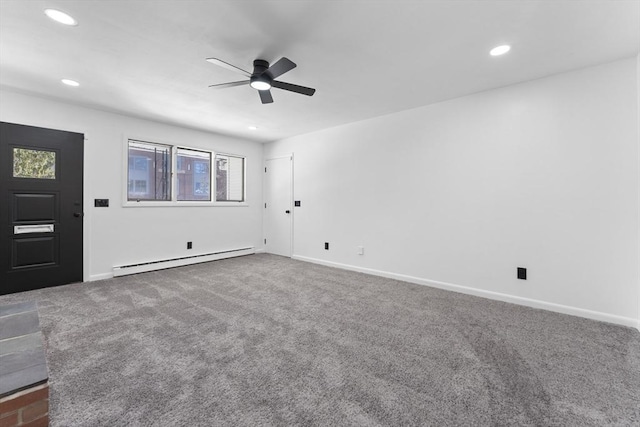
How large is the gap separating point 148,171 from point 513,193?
18.0ft

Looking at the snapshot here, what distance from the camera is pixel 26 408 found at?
87 centimetres

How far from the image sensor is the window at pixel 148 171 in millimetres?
4418

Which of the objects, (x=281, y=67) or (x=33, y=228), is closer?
(x=281, y=67)

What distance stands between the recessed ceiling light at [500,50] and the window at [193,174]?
4.78 metres

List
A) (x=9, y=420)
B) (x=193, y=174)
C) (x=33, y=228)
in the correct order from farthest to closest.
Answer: (x=193, y=174) < (x=33, y=228) < (x=9, y=420)

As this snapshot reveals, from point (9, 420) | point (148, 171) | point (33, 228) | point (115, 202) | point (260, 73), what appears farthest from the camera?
point (148, 171)

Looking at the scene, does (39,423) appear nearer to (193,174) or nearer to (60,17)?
(60,17)

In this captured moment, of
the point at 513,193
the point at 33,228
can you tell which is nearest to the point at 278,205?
the point at 33,228

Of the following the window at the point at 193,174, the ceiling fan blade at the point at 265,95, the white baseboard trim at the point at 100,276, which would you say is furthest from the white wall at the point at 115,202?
the ceiling fan blade at the point at 265,95

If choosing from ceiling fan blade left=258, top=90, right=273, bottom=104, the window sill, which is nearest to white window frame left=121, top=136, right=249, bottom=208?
the window sill

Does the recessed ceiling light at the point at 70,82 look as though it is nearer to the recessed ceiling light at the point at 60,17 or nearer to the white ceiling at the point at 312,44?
the white ceiling at the point at 312,44

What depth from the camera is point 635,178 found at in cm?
251

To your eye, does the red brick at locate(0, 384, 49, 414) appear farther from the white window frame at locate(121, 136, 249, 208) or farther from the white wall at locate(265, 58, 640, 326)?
the white window frame at locate(121, 136, 249, 208)

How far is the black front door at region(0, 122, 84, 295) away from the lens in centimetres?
333
